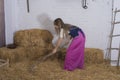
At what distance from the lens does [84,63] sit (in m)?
4.95

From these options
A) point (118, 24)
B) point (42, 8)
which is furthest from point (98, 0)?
point (42, 8)

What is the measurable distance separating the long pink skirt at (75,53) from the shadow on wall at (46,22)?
1233 millimetres

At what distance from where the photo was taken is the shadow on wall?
5535 mm

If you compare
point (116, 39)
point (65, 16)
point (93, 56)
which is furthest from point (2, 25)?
point (116, 39)

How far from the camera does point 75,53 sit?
444cm

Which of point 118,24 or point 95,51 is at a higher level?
point 118,24

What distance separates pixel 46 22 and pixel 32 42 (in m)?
0.59

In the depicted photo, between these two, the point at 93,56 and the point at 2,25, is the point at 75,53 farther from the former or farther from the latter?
the point at 2,25

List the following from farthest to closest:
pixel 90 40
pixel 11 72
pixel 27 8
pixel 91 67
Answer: pixel 27 8 < pixel 90 40 < pixel 91 67 < pixel 11 72

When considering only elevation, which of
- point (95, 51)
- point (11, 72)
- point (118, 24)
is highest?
point (118, 24)

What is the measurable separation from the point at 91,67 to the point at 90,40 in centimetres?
74

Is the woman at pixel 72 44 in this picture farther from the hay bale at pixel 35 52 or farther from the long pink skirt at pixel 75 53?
the hay bale at pixel 35 52

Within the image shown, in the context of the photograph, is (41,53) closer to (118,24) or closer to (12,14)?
(12,14)

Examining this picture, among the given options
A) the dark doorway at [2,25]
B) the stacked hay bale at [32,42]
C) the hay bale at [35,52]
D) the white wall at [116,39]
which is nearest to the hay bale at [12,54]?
the stacked hay bale at [32,42]
